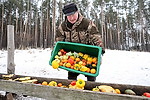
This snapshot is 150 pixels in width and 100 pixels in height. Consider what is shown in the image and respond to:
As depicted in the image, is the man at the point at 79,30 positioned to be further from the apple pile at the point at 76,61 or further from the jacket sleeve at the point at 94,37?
the apple pile at the point at 76,61

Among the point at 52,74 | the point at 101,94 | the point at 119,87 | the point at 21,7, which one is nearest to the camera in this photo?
the point at 101,94

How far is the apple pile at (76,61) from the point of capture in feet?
8.80

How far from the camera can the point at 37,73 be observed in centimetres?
751

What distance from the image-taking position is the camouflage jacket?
9.11 feet

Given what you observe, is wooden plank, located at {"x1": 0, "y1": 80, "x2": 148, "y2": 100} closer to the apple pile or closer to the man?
the apple pile

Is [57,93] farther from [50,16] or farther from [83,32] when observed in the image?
[50,16]

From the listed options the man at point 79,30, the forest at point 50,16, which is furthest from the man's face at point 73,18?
the forest at point 50,16

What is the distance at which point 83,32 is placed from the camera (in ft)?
9.31

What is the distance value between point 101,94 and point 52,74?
6.13 metres

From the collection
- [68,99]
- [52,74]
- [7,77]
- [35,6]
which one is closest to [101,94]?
[68,99]

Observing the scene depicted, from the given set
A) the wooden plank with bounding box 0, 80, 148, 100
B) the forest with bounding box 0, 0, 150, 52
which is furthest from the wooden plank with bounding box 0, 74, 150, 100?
the forest with bounding box 0, 0, 150, 52

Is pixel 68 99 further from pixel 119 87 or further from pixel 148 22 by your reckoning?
pixel 148 22

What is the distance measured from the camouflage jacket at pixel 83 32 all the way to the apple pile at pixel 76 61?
355 millimetres

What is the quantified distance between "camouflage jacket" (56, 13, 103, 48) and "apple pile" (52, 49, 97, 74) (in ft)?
1.16
